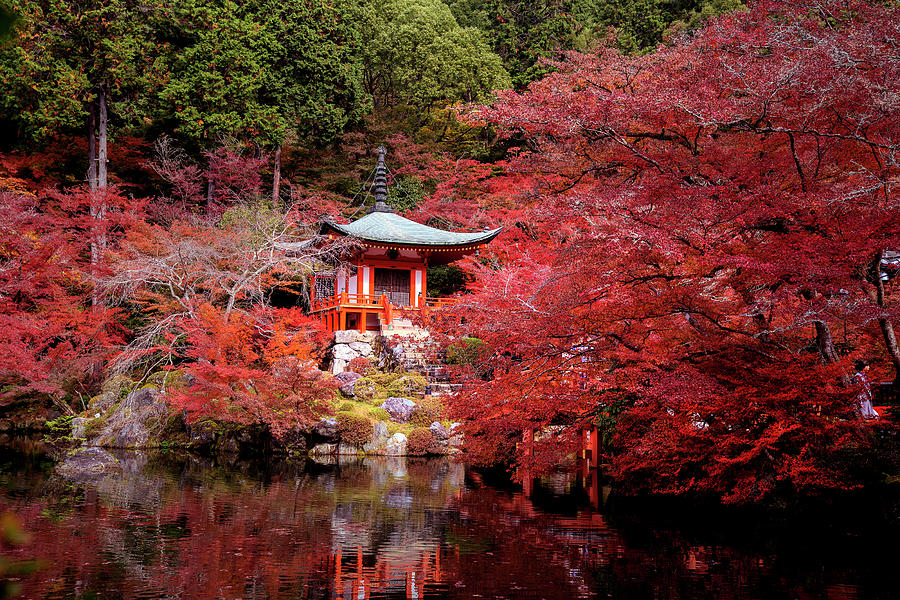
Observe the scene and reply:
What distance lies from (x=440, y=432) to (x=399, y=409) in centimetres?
115

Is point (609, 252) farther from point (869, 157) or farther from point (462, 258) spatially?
point (462, 258)

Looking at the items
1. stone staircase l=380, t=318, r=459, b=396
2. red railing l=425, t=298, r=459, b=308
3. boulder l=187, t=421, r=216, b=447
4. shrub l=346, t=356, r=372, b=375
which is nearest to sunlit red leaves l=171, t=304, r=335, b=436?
boulder l=187, t=421, r=216, b=447

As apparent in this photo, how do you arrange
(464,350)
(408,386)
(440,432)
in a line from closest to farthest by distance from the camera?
(440,432) → (408,386) → (464,350)

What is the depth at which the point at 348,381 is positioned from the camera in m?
16.9

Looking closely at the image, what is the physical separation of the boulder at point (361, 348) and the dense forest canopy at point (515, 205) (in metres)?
1.05

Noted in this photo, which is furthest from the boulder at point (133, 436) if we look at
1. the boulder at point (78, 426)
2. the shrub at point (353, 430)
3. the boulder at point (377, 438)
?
the boulder at point (377, 438)

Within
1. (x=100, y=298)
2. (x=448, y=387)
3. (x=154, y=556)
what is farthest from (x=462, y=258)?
(x=154, y=556)

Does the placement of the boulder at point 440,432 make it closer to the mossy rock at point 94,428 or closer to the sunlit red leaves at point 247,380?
the sunlit red leaves at point 247,380

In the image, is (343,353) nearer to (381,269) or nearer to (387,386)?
(387,386)

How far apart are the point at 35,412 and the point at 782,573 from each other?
60.2 feet

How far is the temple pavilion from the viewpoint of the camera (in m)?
20.7

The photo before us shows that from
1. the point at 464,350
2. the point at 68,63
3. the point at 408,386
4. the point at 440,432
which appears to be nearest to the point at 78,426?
the point at 408,386

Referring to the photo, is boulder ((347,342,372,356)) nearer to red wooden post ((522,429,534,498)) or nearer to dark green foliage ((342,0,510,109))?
red wooden post ((522,429,534,498))

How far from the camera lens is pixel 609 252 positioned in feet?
23.9
